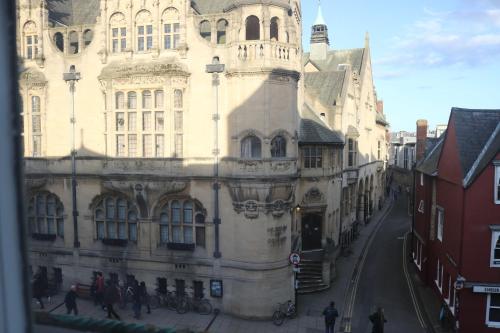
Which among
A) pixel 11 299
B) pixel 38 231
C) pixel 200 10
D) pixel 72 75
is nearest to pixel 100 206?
pixel 38 231

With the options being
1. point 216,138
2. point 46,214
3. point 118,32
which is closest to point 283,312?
point 216,138

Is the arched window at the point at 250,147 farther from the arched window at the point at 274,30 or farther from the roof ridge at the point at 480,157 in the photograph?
the roof ridge at the point at 480,157

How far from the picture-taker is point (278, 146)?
66.3 ft

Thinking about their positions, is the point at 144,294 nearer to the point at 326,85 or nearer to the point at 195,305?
the point at 195,305

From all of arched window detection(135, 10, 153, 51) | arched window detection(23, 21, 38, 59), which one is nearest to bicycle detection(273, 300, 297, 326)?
arched window detection(135, 10, 153, 51)

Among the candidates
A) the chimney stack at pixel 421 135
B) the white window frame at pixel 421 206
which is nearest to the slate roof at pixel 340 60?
the chimney stack at pixel 421 135

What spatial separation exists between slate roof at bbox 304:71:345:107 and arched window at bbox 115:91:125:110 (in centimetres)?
1733

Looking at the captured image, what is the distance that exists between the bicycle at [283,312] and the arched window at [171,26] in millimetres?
14242

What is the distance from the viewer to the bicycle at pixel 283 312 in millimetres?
19469

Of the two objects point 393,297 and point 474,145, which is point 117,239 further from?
point 474,145

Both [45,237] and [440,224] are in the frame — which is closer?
[440,224]

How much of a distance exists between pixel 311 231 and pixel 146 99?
43.5 ft

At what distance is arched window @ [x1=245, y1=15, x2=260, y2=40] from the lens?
68.3 ft

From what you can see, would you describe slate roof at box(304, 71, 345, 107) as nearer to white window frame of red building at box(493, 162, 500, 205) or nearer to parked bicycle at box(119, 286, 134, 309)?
white window frame of red building at box(493, 162, 500, 205)
